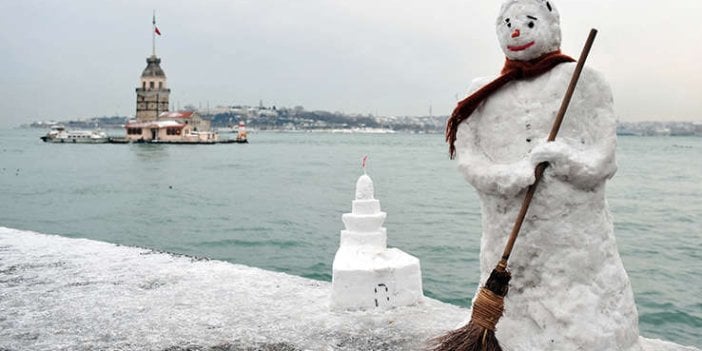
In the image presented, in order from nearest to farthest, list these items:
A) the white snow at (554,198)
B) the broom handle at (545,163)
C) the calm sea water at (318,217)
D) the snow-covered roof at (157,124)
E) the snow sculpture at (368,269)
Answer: the broom handle at (545,163), the white snow at (554,198), the snow sculpture at (368,269), the calm sea water at (318,217), the snow-covered roof at (157,124)

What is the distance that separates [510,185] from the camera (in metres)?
4.26

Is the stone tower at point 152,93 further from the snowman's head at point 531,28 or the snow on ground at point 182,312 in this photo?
the snowman's head at point 531,28

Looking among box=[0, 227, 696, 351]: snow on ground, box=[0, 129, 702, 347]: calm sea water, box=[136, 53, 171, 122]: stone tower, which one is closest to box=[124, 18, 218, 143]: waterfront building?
box=[136, 53, 171, 122]: stone tower

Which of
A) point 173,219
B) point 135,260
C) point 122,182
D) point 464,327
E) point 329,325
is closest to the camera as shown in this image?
point 464,327

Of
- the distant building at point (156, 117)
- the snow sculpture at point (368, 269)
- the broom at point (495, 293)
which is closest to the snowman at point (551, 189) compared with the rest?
the broom at point (495, 293)

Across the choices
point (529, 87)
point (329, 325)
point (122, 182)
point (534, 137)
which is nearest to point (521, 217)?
point (534, 137)

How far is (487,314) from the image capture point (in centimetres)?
436

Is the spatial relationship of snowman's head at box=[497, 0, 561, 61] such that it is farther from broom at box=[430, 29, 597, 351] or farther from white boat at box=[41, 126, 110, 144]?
white boat at box=[41, 126, 110, 144]

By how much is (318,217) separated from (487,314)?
23.3m

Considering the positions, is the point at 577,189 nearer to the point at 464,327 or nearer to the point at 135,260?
the point at 464,327

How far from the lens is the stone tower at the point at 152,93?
10556 centimetres

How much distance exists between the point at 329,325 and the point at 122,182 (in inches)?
1680

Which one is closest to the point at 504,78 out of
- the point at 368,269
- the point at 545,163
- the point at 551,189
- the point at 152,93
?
the point at 545,163

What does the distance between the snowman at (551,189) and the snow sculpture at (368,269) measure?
1.78 meters
